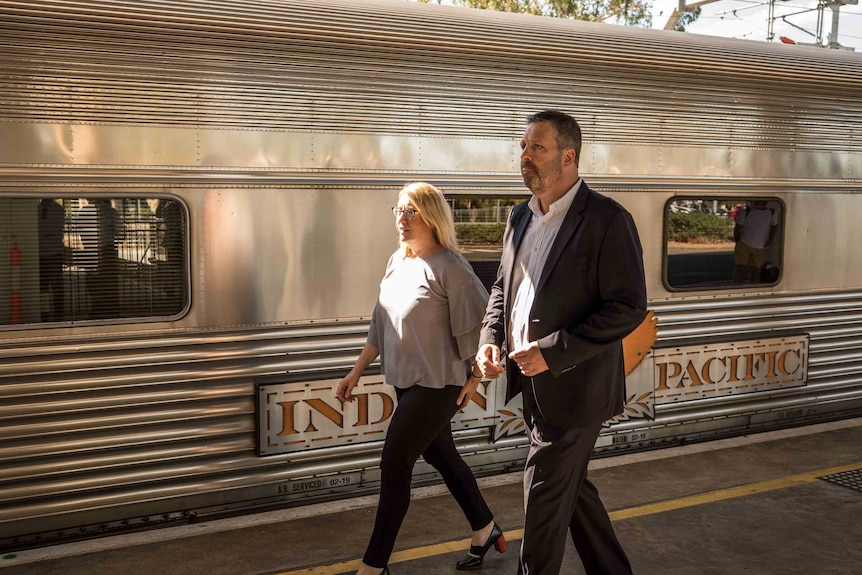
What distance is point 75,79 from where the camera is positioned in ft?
13.5

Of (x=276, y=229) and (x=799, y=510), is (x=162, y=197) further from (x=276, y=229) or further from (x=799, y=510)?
(x=799, y=510)

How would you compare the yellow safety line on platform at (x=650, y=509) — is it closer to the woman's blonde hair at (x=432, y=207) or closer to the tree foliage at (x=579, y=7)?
the woman's blonde hair at (x=432, y=207)

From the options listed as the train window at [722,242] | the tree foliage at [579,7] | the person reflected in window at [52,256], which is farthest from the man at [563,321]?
the tree foliage at [579,7]

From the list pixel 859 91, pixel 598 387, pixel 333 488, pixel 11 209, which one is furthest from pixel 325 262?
pixel 859 91

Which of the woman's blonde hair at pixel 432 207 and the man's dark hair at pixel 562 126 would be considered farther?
the woman's blonde hair at pixel 432 207

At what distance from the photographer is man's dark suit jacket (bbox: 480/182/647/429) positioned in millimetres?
3162

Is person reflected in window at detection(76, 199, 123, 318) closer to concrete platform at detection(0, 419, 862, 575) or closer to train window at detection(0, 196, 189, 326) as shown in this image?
train window at detection(0, 196, 189, 326)

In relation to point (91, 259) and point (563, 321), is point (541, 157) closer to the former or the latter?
point (563, 321)

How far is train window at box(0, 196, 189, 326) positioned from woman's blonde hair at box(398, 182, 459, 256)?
1.29 metres

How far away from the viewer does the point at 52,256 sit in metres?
4.17

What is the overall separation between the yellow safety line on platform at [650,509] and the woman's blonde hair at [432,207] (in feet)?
5.04

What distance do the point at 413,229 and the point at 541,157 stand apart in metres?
0.81

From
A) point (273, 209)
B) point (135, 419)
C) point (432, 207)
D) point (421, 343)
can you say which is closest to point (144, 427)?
point (135, 419)

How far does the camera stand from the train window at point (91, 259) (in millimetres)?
4105
